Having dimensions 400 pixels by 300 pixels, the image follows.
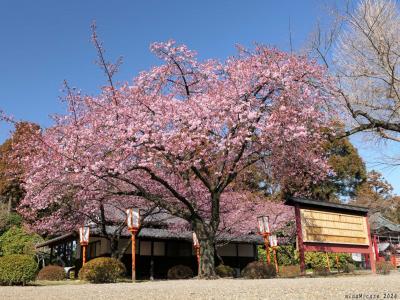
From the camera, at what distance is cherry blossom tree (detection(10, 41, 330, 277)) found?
40.1 feet

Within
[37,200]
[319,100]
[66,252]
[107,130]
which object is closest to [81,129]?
[107,130]

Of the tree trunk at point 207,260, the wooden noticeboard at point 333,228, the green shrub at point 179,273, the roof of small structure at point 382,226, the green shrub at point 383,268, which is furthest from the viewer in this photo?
the roof of small structure at point 382,226

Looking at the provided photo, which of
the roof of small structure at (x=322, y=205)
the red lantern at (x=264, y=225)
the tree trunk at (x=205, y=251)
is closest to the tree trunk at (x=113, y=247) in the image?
the tree trunk at (x=205, y=251)

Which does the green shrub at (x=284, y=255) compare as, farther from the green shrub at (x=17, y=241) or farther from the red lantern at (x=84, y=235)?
the green shrub at (x=17, y=241)

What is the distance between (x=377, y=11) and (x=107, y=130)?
314 inches

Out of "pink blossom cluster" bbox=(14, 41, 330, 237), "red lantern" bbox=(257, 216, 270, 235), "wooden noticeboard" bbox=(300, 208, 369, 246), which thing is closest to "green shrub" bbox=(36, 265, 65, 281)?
"pink blossom cluster" bbox=(14, 41, 330, 237)

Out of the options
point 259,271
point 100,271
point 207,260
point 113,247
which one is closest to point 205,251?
point 207,260

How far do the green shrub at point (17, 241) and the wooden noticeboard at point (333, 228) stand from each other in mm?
17570

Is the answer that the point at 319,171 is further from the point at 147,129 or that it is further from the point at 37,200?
the point at 37,200

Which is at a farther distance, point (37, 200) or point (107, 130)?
point (37, 200)

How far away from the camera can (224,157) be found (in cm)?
1319

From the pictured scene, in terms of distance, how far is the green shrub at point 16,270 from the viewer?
38.1 feet

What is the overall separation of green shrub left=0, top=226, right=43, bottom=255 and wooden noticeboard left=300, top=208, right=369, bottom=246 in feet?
57.6

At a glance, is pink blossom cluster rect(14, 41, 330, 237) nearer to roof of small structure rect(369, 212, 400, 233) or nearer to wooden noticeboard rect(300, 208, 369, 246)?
wooden noticeboard rect(300, 208, 369, 246)
